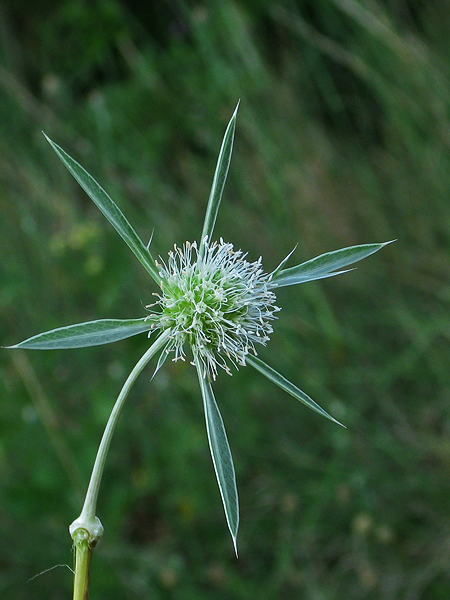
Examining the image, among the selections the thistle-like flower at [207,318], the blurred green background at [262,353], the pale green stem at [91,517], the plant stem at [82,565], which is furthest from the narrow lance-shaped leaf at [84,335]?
the blurred green background at [262,353]

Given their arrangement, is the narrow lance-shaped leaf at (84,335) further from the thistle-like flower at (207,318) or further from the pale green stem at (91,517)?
the pale green stem at (91,517)

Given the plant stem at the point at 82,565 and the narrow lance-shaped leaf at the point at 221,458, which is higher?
the narrow lance-shaped leaf at the point at 221,458

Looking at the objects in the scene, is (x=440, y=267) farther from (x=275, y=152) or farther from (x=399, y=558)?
(x=399, y=558)

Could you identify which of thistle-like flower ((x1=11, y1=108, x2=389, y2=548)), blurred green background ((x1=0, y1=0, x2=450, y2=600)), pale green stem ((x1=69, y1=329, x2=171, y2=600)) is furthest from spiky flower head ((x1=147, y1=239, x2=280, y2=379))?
blurred green background ((x1=0, y1=0, x2=450, y2=600))

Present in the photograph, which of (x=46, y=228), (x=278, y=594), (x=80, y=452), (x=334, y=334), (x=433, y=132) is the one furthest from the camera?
(x=46, y=228)

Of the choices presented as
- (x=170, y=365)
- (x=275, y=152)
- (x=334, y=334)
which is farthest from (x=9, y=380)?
(x=275, y=152)

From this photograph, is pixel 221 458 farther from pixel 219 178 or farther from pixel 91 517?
pixel 219 178
